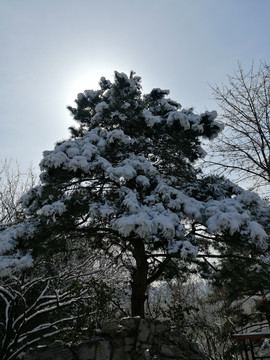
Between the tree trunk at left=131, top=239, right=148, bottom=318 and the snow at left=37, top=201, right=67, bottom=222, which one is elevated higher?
the snow at left=37, top=201, right=67, bottom=222

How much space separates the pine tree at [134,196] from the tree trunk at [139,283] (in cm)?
2

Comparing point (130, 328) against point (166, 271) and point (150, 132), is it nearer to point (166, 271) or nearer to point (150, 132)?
point (166, 271)

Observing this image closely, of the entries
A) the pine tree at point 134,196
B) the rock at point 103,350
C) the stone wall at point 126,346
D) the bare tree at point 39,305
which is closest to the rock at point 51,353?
the stone wall at point 126,346

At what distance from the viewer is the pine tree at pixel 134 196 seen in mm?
5211

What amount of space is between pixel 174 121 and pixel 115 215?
3.11 m

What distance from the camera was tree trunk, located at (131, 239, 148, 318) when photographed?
646 centimetres

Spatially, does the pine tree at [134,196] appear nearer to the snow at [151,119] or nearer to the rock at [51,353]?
the snow at [151,119]

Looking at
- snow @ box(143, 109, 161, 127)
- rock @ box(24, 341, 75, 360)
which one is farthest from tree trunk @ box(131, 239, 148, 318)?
snow @ box(143, 109, 161, 127)

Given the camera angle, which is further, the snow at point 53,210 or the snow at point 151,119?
the snow at point 151,119

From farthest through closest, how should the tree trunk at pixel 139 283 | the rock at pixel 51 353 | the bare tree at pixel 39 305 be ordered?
the tree trunk at pixel 139 283 → the bare tree at pixel 39 305 → the rock at pixel 51 353

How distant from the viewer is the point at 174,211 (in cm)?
593

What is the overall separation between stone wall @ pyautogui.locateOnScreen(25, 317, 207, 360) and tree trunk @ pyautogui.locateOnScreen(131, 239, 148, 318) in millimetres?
1347

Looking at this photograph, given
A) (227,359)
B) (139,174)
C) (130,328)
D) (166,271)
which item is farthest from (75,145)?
(227,359)

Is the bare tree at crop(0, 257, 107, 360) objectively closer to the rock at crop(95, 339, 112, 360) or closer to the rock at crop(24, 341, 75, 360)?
the rock at crop(24, 341, 75, 360)
